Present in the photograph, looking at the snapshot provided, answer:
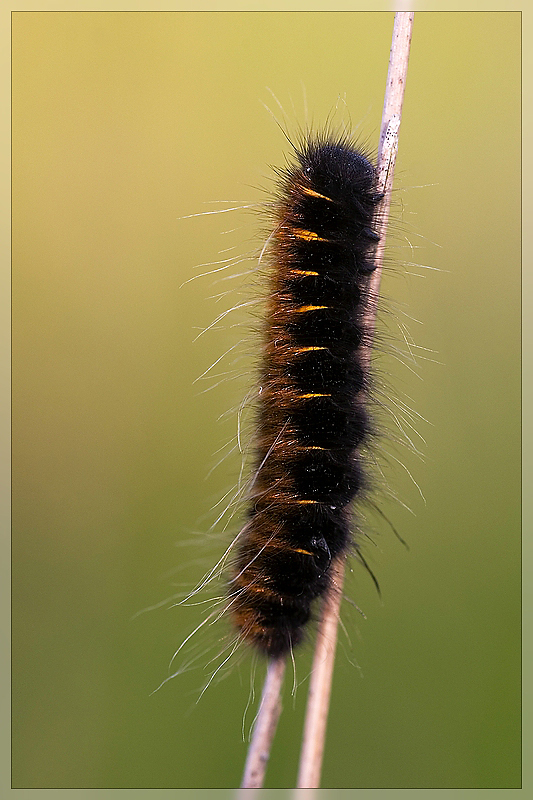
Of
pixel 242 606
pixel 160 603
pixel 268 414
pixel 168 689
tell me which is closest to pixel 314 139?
pixel 268 414

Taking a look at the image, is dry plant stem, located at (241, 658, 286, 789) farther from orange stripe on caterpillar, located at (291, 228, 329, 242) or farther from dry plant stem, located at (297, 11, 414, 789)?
orange stripe on caterpillar, located at (291, 228, 329, 242)

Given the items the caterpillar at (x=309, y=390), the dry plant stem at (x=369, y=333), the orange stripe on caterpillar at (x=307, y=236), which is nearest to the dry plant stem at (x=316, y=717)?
the dry plant stem at (x=369, y=333)

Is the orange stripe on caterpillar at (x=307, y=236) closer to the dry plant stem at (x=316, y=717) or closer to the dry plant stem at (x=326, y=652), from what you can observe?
the dry plant stem at (x=326, y=652)

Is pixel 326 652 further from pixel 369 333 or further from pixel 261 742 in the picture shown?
pixel 369 333

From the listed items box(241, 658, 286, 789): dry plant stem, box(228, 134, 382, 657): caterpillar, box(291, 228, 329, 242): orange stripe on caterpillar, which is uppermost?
box(291, 228, 329, 242): orange stripe on caterpillar

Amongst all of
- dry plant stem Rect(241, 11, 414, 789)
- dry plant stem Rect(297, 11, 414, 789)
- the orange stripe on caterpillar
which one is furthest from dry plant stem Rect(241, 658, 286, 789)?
the orange stripe on caterpillar

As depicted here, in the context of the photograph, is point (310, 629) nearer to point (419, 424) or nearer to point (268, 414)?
point (268, 414)
